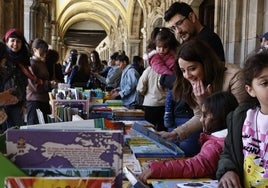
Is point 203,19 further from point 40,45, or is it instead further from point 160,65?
point 160,65

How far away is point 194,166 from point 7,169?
89 cm

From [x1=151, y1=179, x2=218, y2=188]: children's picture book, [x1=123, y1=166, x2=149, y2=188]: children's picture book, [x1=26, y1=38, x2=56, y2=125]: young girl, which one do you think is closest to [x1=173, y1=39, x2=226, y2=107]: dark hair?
[x1=151, y1=179, x2=218, y2=188]: children's picture book

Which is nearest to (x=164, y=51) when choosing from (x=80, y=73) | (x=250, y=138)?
(x=250, y=138)

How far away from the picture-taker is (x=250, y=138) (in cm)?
161

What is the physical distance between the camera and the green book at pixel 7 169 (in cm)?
114

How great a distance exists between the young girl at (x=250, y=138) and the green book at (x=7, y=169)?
76 centimetres

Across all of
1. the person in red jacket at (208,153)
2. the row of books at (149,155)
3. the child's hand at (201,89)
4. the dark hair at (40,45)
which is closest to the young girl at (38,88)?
the dark hair at (40,45)

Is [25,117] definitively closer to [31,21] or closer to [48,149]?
[48,149]

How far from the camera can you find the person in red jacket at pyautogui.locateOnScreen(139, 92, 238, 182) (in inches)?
70.2

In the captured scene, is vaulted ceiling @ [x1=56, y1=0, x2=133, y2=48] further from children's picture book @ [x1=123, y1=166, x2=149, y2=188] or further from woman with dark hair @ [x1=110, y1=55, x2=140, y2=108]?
children's picture book @ [x1=123, y1=166, x2=149, y2=188]

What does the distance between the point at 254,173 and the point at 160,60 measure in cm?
225

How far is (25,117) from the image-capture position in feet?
15.4

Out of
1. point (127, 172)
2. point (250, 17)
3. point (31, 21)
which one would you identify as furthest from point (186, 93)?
point (31, 21)

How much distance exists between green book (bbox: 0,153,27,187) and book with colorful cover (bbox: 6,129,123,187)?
3 centimetres
